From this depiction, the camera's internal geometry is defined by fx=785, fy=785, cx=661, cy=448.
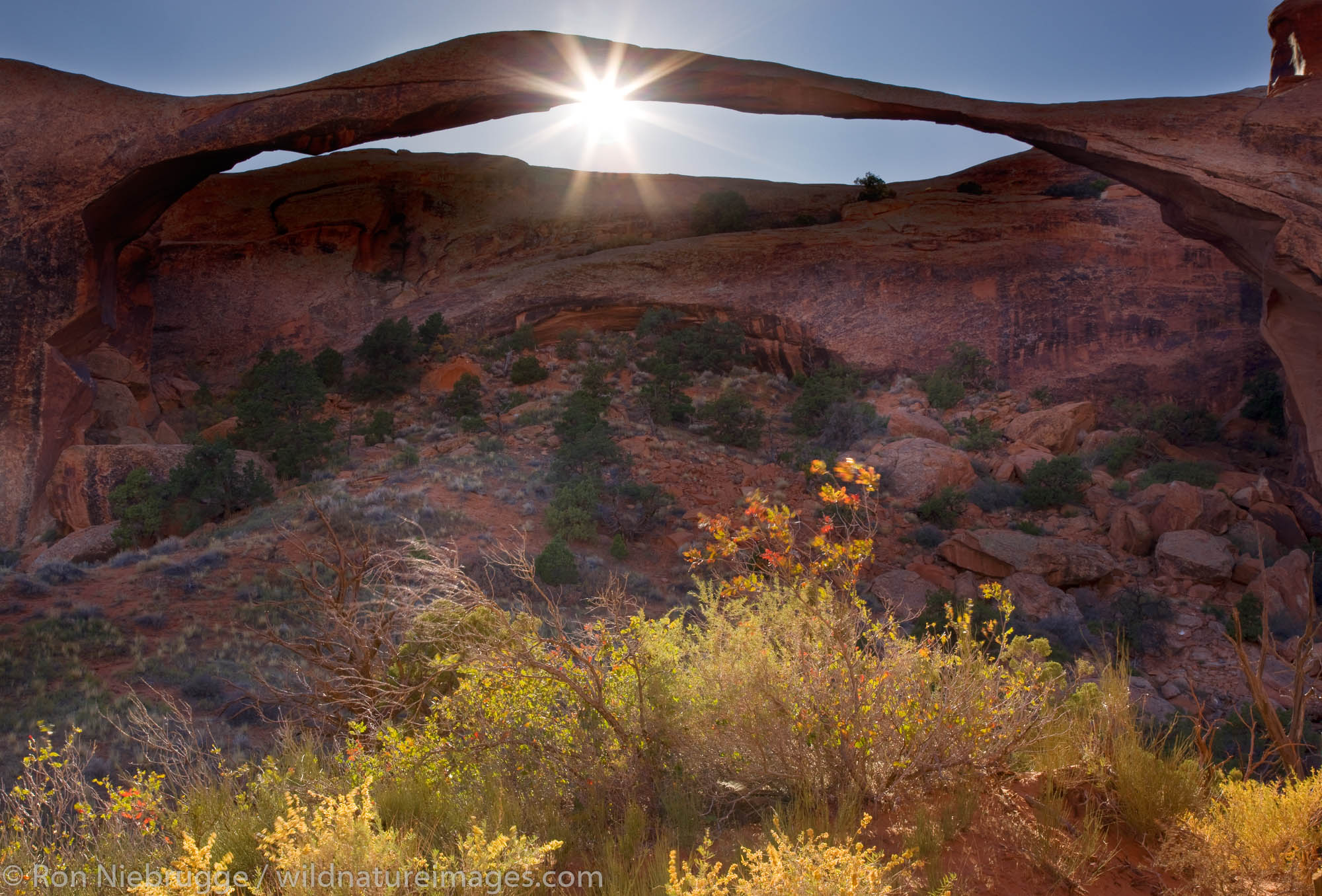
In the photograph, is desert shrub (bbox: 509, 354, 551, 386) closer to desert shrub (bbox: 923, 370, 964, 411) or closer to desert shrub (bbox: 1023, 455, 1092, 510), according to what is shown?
desert shrub (bbox: 923, 370, 964, 411)

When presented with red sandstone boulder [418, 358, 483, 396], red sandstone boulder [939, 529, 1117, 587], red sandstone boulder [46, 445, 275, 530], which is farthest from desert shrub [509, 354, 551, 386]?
red sandstone boulder [939, 529, 1117, 587]

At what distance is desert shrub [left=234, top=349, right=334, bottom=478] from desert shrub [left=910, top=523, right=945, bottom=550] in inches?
428

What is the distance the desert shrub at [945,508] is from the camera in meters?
12.5

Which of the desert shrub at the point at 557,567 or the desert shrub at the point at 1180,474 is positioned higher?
the desert shrub at the point at 1180,474

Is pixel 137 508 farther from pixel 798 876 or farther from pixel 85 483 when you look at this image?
pixel 798 876

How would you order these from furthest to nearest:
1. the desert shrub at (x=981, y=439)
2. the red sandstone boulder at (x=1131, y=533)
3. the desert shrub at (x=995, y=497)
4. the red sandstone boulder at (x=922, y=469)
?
1. the desert shrub at (x=981, y=439)
2. the red sandstone boulder at (x=922, y=469)
3. the desert shrub at (x=995, y=497)
4. the red sandstone boulder at (x=1131, y=533)

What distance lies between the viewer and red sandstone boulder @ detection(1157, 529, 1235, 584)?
10461 millimetres

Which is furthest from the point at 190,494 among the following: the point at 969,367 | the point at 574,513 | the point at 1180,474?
the point at 969,367

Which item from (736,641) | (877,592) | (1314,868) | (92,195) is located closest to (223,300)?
(92,195)

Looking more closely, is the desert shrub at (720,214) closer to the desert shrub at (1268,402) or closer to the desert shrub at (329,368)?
the desert shrub at (329,368)

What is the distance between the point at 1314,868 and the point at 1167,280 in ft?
67.9

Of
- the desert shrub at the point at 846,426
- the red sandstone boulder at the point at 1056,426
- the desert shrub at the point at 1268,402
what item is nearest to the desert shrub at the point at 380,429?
the desert shrub at the point at 846,426

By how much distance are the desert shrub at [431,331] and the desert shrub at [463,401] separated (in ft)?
9.86

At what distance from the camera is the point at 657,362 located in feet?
57.5
